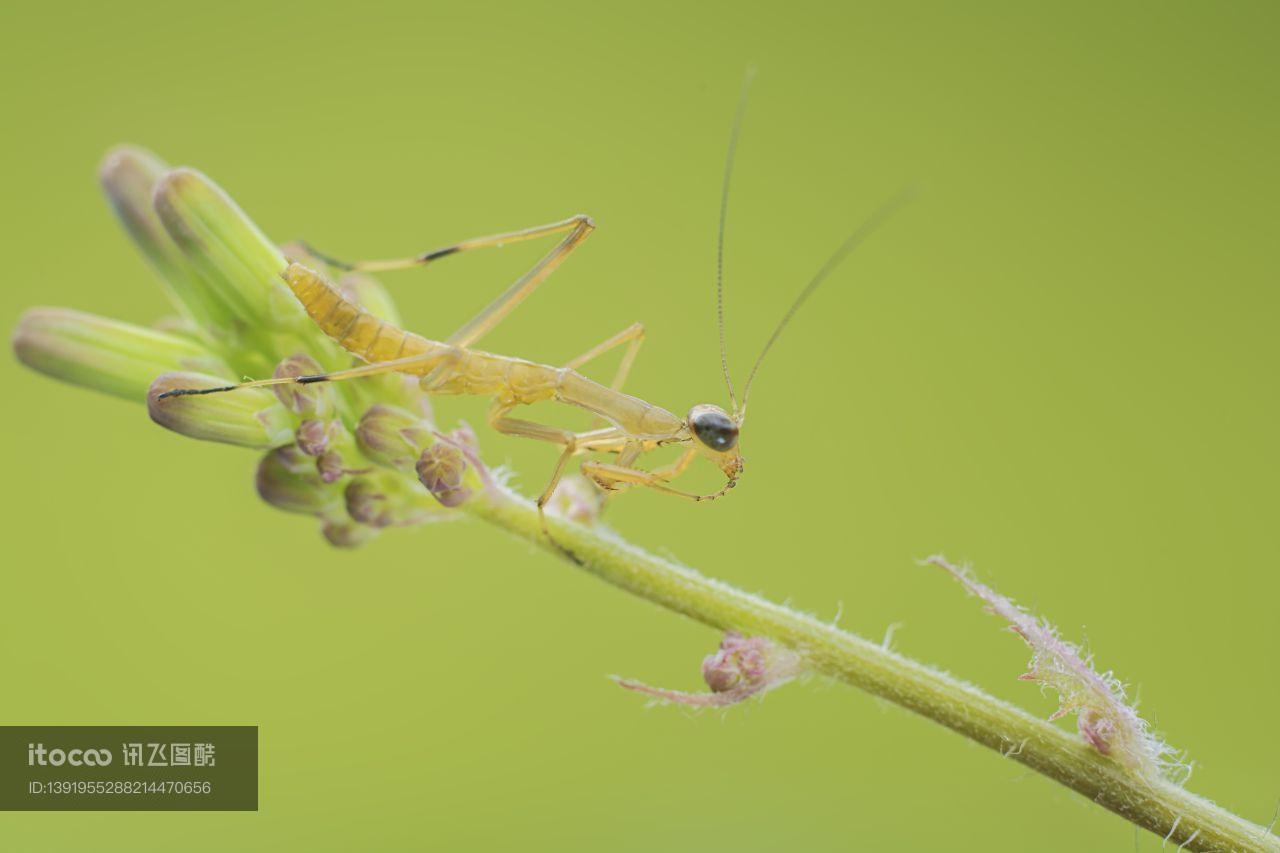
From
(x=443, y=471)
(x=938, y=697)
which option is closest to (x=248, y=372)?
(x=443, y=471)

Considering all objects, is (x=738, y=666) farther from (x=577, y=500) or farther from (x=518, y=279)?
(x=518, y=279)

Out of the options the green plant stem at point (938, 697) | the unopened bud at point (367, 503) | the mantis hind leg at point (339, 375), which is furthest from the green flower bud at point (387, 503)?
the green plant stem at point (938, 697)

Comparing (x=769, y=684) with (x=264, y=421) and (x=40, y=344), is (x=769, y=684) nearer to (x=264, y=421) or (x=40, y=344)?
(x=264, y=421)

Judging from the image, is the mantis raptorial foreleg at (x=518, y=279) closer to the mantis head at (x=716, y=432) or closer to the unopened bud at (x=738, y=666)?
the mantis head at (x=716, y=432)

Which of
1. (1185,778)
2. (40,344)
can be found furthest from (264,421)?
(1185,778)

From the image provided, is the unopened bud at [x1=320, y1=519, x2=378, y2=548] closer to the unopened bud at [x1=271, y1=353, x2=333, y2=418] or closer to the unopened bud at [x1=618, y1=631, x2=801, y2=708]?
the unopened bud at [x1=271, y1=353, x2=333, y2=418]

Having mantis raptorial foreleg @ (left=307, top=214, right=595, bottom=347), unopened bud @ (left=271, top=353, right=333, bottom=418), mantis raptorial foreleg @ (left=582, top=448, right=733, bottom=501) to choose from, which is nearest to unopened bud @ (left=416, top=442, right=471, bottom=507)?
unopened bud @ (left=271, top=353, right=333, bottom=418)
